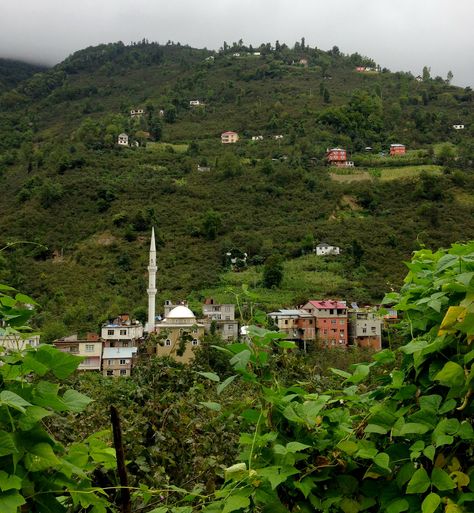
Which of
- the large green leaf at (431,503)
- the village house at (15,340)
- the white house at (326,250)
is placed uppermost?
the village house at (15,340)

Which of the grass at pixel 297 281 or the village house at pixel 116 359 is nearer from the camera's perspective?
the village house at pixel 116 359

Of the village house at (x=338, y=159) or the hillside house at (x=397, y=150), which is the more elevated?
the hillside house at (x=397, y=150)

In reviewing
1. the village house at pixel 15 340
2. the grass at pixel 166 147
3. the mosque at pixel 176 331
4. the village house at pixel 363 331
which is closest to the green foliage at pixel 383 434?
the village house at pixel 15 340

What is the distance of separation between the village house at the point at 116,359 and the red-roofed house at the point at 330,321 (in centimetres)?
748

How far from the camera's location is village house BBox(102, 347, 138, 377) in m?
19.2

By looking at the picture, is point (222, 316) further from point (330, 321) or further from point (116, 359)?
point (116, 359)

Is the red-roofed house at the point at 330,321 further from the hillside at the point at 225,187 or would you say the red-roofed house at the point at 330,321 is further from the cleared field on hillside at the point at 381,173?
the cleared field on hillside at the point at 381,173

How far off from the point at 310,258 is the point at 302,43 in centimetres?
7246

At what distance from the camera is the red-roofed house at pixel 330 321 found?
24.3 metres

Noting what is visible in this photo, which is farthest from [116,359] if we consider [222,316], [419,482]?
[419,482]

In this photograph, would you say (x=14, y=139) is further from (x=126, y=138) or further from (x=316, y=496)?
(x=316, y=496)

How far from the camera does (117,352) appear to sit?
20641mm

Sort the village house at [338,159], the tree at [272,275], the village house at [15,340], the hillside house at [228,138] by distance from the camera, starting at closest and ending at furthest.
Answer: the village house at [15,340] < the tree at [272,275] < the village house at [338,159] < the hillside house at [228,138]

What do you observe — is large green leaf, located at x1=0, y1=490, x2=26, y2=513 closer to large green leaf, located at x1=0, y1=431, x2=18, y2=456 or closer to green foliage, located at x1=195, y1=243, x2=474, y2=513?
large green leaf, located at x1=0, y1=431, x2=18, y2=456
